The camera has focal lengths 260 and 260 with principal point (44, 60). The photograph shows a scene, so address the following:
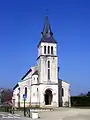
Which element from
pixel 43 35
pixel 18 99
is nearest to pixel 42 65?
pixel 43 35

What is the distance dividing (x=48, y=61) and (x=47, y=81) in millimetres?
4938

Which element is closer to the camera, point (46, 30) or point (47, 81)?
point (47, 81)

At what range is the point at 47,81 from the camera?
61875mm

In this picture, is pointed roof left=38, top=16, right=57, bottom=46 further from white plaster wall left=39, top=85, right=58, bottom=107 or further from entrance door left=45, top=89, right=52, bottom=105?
entrance door left=45, top=89, right=52, bottom=105

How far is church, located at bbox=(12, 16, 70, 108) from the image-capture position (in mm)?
61656

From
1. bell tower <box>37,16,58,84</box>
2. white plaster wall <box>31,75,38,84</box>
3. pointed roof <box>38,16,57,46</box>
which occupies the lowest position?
white plaster wall <box>31,75,38,84</box>

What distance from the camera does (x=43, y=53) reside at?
63.6 meters

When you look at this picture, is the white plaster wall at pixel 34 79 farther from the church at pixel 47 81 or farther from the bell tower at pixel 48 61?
the bell tower at pixel 48 61

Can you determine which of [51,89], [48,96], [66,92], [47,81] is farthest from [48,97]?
[66,92]

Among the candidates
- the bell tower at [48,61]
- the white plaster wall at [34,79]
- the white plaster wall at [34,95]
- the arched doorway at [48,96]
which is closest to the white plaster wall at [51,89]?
the bell tower at [48,61]

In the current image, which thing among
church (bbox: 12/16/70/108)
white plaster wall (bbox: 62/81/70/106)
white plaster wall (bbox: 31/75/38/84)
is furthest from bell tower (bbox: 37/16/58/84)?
white plaster wall (bbox: 62/81/70/106)

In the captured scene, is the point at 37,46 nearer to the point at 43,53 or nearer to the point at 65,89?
the point at 43,53

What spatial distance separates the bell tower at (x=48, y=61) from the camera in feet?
204

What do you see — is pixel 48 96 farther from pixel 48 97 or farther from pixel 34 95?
pixel 34 95
